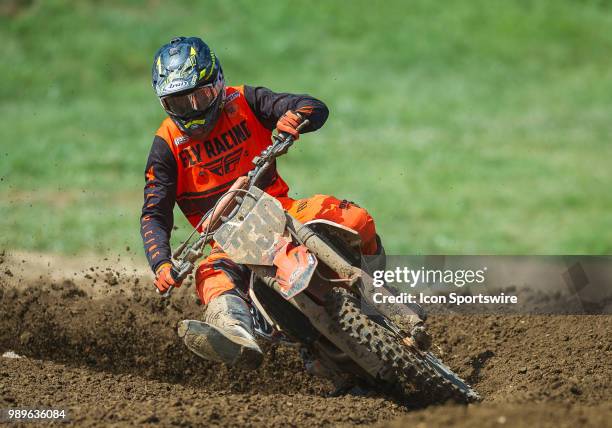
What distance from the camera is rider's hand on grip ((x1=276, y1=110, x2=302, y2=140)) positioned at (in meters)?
7.35

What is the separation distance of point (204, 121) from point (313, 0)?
20884 millimetres

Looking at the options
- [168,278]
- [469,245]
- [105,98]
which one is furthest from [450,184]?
[168,278]

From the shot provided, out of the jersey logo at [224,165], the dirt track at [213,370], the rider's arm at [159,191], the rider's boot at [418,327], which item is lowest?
the dirt track at [213,370]

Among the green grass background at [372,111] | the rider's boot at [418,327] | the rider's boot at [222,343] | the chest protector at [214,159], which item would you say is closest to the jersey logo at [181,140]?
the chest protector at [214,159]

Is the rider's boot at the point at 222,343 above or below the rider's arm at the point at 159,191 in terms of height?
below

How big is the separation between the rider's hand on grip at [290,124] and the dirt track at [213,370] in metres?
1.89

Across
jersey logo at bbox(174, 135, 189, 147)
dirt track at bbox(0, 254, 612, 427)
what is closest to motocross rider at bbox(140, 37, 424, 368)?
jersey logo at bbox(174, 135, 189, 147)

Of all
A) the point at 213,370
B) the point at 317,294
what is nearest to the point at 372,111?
the point at 213,370

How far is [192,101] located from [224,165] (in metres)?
0.62

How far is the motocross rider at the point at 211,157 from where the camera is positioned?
727 centimetres

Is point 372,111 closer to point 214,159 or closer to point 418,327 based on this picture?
point 214,159

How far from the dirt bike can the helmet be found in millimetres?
729

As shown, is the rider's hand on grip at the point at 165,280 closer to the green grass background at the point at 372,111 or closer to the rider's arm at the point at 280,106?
the rider's arm at the point at 280,106

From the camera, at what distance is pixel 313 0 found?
2794 cm
